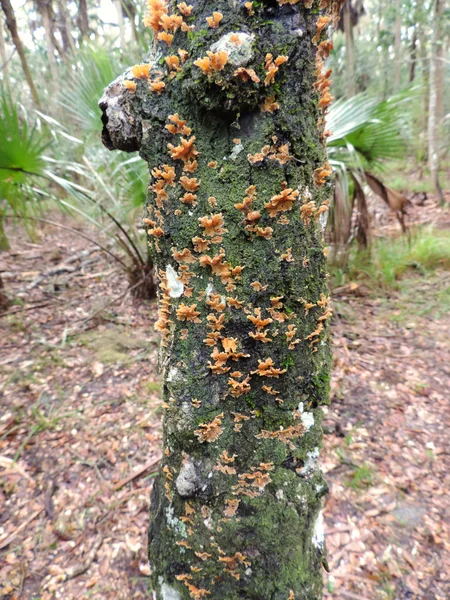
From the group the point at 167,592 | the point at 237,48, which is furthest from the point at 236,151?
the point at 167,592

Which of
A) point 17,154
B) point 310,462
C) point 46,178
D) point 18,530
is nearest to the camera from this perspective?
point 310,462

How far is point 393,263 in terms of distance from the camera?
4109mm

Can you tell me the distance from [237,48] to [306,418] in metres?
→ 0.94

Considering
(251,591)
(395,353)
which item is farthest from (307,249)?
(395,353)

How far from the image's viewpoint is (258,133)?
0.88m

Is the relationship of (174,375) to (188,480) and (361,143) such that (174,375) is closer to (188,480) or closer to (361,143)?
(188,480)

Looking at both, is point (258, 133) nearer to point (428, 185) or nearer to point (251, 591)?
point (251, 591)

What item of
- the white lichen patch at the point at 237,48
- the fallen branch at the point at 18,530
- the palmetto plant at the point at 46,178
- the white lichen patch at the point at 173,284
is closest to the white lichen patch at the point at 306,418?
the white lichen patch at the point at 173,284

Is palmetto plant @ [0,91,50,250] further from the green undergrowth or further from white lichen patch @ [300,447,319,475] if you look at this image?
the green undergrowth

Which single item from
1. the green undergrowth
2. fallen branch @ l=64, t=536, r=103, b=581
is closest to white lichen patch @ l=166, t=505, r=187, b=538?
fallen branch @ l=64, t=536, r=103, b=581

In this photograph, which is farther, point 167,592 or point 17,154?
point 17,154

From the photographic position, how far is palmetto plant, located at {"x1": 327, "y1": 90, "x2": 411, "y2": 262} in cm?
296

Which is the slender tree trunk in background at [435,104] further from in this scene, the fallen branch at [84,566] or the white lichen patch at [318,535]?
the fallen branch at [84,566]

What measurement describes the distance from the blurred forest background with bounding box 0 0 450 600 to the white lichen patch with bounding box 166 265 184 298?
1332 millimetres
